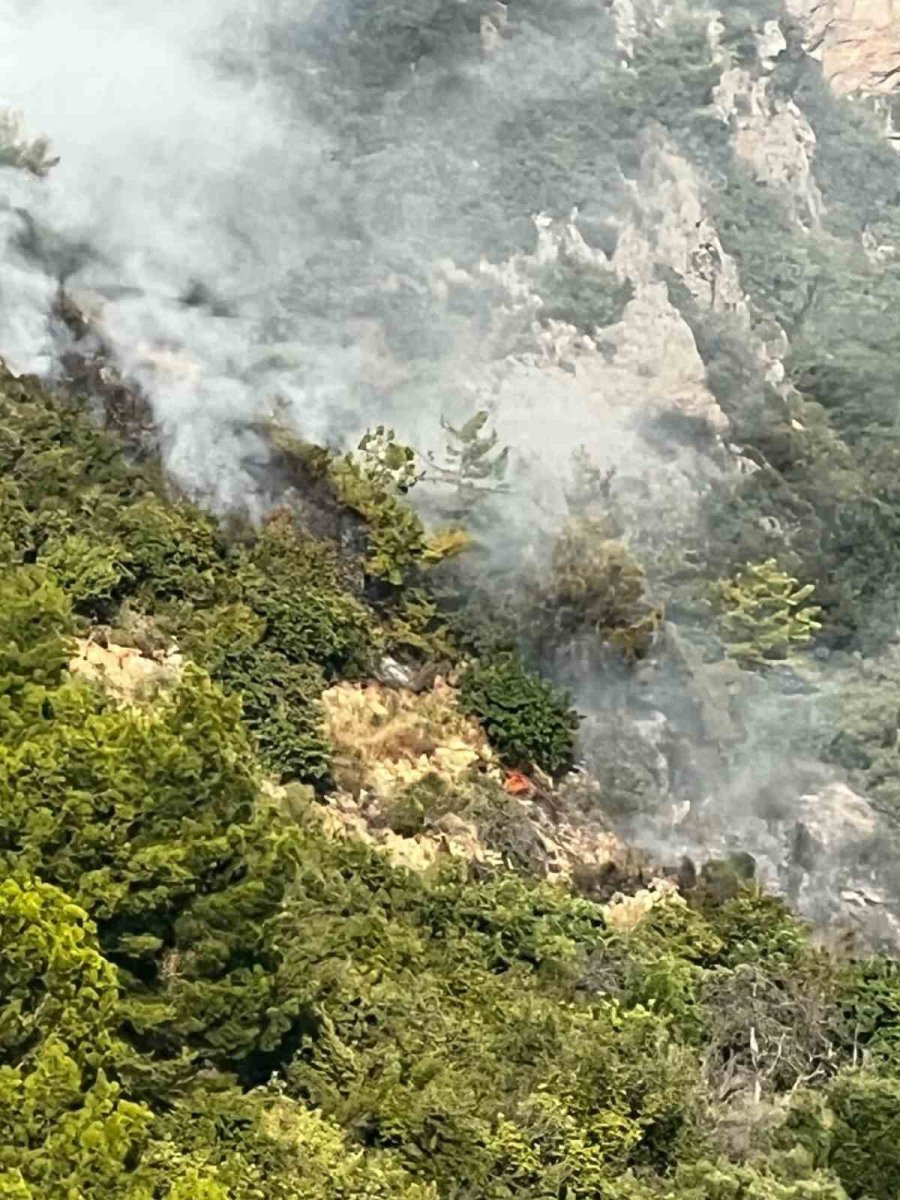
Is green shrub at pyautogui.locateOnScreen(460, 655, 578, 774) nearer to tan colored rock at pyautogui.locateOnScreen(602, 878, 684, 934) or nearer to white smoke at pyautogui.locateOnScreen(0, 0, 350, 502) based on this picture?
tan colored rock at pyautogui.locateOnScreen(602, 878, 684, 934)

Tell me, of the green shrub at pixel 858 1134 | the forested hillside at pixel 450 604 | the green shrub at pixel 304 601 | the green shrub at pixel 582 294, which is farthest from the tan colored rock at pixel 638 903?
the green shrub at pixel 582 294

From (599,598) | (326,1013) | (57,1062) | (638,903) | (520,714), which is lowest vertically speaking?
(638,903)

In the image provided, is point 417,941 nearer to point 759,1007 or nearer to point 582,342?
point 759,1007

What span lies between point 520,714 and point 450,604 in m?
1.88

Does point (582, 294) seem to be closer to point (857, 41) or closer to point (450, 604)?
point (450, 604)

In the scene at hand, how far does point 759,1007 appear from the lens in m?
15.5

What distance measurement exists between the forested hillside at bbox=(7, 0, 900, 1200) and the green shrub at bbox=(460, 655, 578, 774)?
5 cm

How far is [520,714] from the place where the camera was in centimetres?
2127

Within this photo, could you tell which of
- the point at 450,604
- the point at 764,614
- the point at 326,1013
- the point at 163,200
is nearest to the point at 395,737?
the point at 450,604

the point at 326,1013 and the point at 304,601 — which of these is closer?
the point at 326,1013

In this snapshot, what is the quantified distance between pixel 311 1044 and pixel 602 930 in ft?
20.9

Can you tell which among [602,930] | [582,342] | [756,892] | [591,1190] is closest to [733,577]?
[582,342]

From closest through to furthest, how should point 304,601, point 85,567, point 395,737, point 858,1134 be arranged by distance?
point 858,1134
point 85,567
point 395,737
point 304,601

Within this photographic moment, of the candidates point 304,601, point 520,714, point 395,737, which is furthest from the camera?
point 520,714
